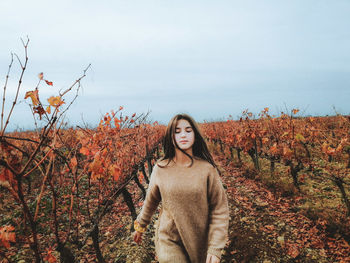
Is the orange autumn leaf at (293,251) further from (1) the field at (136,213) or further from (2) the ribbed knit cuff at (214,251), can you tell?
(2) the ribbed knit cuff at (214,251)

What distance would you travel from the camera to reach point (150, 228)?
507 centimetres

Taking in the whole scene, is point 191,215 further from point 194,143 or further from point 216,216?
point 194,143

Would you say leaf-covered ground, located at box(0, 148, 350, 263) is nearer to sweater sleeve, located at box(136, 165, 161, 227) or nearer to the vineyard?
the vineyard

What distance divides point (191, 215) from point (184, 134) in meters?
0.78

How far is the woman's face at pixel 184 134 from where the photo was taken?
190 centimetres


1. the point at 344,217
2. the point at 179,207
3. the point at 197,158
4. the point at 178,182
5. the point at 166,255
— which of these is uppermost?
the point at 197,158

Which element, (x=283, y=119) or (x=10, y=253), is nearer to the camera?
(x=10, y=253)

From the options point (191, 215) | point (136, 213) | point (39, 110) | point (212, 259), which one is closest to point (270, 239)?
point (212, 259)

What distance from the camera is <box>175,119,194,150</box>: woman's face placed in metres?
1.90

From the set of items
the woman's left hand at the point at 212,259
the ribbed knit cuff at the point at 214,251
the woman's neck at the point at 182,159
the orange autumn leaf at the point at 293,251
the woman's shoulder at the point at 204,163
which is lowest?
the orange autumn leaf at the point at 293,251

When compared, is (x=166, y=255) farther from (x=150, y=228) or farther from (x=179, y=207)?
(x=150, y=228)

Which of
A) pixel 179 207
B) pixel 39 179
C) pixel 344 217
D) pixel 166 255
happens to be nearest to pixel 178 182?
pixel 179 207

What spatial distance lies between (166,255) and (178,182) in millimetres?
683

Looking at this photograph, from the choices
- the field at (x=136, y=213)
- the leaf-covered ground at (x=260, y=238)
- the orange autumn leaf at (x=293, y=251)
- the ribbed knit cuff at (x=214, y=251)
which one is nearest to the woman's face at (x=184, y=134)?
the ribbed knit cuff at (x=214, y=251)
